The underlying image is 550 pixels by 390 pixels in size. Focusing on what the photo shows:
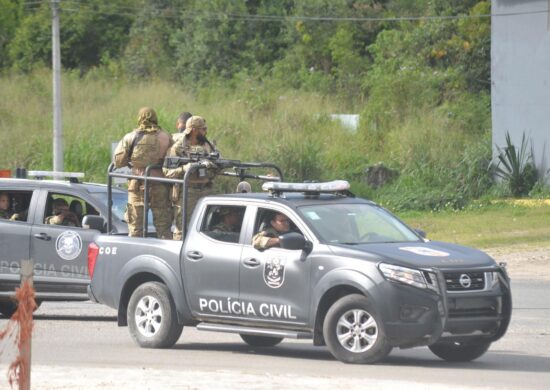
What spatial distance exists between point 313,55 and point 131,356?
36.9 metres

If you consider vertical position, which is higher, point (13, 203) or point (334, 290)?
point (13, 203)

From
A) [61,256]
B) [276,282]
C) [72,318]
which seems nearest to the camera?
[276,282]

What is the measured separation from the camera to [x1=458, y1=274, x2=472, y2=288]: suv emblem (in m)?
11.0

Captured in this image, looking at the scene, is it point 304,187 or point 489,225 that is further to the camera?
point 489,225

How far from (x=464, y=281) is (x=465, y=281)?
0.04 feet

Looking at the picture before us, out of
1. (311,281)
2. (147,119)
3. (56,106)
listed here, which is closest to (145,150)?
(147,119)

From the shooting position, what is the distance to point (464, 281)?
36.0 ft

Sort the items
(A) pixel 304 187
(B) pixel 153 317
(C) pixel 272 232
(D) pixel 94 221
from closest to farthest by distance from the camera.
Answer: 1. (C) pixel 272 232
2. (A) pixel 304 187
3. (B) pixel 153 317
4. (D) pixel 94 221

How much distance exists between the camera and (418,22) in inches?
1783

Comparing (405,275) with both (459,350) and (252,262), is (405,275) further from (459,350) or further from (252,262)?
(252,262)

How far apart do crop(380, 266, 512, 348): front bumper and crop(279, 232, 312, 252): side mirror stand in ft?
3.15

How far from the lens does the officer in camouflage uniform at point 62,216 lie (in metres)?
15.6

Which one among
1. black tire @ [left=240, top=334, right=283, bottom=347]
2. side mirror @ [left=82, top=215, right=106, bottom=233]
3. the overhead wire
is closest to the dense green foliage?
the overhead wire

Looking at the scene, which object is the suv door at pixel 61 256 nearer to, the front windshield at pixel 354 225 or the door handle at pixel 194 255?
the door handle at pixel 194 255
